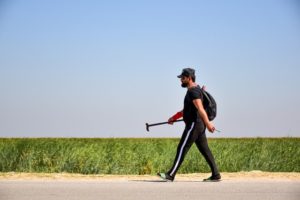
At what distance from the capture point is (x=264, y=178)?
10422mm

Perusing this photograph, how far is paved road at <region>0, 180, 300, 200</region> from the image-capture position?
790 centimetres

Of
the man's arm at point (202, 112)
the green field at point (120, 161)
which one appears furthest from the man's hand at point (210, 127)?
the green field at point (120, 161)

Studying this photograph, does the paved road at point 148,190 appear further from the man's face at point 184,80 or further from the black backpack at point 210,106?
the man's face at point 184,80

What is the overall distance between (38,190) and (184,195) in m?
2.12

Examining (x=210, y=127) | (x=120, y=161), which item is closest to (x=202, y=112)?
(x=210, y=127)

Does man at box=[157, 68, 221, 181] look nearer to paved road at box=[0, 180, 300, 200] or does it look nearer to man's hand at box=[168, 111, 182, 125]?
man's hand at box=[168, 111, 182, 125]

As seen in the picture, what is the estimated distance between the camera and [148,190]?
8.47m

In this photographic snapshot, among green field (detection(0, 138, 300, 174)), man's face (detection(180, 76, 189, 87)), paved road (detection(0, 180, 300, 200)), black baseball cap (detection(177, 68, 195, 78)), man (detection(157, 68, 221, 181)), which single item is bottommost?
paved road (detection(0, 180, 300, 200))

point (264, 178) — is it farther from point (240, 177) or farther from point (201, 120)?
point (201, 120)

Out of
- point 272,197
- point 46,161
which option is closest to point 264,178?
point 272,197

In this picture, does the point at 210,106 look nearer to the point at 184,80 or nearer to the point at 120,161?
the point at 184,80

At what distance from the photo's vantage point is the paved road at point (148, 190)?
790 cm

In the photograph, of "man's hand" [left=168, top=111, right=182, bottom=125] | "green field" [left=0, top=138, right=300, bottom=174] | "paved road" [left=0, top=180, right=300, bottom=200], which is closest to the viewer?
"paved road" [left=0, top=180, right=300, bottom=200]

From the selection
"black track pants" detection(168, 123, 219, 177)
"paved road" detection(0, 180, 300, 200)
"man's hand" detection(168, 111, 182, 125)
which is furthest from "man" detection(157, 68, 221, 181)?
"paved road" detection(0, 180, 300, 200)
